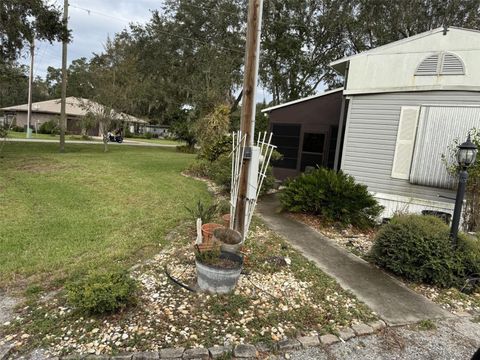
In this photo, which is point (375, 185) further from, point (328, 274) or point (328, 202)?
point (328, 274)

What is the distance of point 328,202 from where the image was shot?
623 centimetres

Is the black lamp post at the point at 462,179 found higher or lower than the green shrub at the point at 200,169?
higher

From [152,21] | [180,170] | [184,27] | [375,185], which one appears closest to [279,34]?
[184,27]

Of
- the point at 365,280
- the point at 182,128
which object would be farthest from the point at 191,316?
the point at 182,128

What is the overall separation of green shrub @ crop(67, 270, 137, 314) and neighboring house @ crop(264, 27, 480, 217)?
18.5 feet

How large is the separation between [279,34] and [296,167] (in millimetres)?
13099

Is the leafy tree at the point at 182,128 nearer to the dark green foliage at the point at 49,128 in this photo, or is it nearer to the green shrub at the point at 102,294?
the dark green foliage at the point at 49,128

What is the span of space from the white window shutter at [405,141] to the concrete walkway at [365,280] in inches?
94.0

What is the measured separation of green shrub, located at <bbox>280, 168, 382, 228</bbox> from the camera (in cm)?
611

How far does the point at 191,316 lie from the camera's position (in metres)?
2.76

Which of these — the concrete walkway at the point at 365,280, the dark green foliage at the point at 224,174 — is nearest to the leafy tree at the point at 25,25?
the dark green foliage at the point at 224,174

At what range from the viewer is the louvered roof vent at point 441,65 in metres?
5.96

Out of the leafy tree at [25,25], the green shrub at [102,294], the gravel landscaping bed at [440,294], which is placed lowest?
the gravel landscaping bed at [440,294]

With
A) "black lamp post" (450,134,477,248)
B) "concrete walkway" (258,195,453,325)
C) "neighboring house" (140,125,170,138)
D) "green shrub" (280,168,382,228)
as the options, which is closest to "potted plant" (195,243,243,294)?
"concrete walkway" (258,195,453,325)
